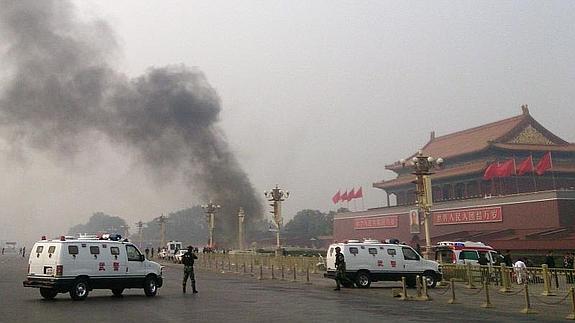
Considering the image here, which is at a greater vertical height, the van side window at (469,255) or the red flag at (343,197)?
the red flag at (343,197)

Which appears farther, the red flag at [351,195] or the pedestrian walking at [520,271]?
the red flag at [351,195]

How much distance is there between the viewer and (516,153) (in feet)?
209

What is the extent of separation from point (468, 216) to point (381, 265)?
35.7m

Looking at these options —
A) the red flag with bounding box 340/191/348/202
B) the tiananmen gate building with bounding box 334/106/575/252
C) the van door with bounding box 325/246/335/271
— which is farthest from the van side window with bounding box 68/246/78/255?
the red flag with bounding box 340/191/348/202

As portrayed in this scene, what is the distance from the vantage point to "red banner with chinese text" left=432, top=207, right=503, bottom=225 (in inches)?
2110

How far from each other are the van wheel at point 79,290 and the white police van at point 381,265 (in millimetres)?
10462

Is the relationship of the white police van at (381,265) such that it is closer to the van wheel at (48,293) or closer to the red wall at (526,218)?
the van wheel at (48,293)

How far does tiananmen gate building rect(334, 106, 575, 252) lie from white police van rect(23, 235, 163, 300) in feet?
97.9

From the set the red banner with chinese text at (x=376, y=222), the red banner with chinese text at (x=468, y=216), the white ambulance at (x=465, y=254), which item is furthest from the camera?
the red banner with chinese text at (x=376, y=222)

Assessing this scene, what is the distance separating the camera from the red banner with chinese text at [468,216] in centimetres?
5359

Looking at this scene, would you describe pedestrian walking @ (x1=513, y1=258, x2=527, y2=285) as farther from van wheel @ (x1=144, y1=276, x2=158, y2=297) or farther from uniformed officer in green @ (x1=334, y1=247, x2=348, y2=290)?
van wheel @ (x1=144, y1=276, x2=158, y2=297)

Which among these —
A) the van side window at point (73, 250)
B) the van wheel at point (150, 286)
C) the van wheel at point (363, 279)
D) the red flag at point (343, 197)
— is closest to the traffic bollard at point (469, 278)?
the van wheel at point (363, 279)

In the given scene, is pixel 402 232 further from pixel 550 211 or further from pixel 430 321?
pixel 430 321

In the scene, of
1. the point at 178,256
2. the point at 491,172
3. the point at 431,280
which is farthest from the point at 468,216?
the point at 431,280
